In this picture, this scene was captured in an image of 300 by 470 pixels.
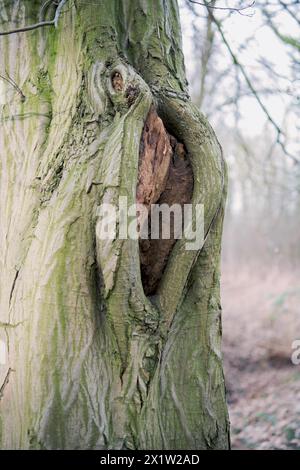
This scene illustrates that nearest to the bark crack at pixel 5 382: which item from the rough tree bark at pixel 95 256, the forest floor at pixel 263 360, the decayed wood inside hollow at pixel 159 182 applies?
the rough tree bark at pixel 95 256

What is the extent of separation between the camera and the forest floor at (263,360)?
5.77 meters

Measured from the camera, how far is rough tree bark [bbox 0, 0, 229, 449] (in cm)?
272

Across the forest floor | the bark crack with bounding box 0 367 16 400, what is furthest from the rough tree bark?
the forest floor

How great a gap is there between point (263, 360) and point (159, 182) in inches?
244

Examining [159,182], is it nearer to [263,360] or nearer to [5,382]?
[5,382]

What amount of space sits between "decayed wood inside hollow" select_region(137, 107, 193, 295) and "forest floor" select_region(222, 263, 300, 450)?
9.92 feet

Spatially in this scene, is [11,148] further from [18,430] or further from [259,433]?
[259,433]

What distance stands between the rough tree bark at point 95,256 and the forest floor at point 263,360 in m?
2.67

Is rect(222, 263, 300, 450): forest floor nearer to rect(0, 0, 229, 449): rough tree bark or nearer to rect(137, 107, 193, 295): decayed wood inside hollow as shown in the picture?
rect(0, 0, 229, 449): rough tree bark

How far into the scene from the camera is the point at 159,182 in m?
3.00

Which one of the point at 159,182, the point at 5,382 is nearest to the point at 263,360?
the point at 159,182

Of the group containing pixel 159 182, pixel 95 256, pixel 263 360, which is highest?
pixel 159 182
